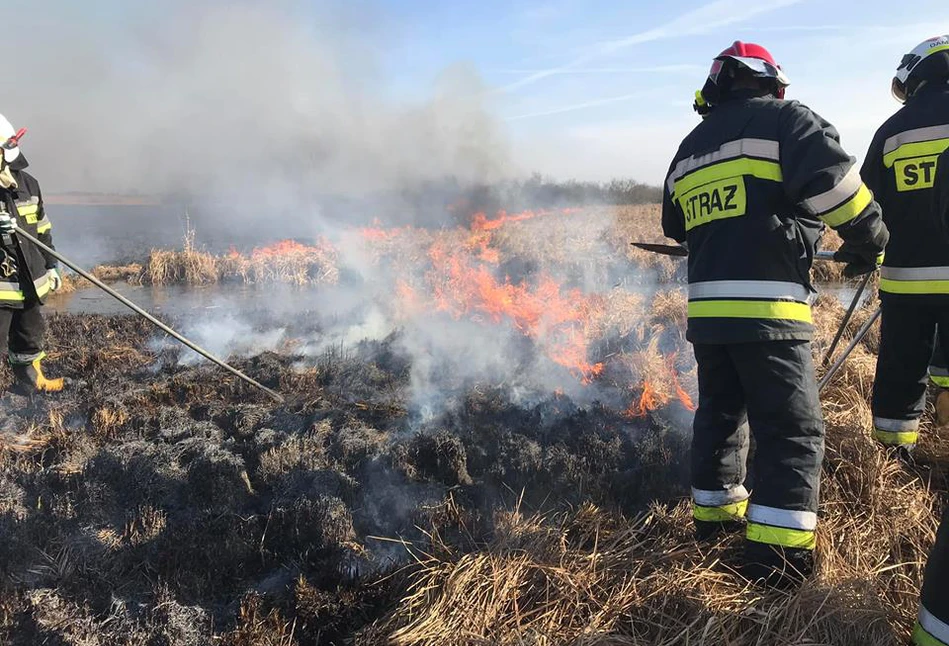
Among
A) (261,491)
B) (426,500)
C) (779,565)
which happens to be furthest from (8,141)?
(779,565)

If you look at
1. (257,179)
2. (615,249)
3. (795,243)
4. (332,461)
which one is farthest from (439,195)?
(795,243)

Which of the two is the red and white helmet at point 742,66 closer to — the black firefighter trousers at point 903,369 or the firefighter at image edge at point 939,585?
the firefighter at image edge at point 939,585

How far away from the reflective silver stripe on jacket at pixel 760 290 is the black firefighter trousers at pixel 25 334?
5.87 metres

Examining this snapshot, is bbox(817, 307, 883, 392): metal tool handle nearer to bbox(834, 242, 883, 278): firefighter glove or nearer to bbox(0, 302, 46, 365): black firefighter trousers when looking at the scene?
bbox(834, 242, 883, 278): firefighter glove

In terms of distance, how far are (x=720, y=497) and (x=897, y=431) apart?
1.71 metres

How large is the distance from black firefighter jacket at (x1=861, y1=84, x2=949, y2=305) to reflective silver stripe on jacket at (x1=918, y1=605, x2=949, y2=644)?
2248 millimetres

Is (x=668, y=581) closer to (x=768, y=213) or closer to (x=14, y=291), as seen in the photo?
(x=768, y=213)

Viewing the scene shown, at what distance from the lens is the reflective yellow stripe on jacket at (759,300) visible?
2.54m

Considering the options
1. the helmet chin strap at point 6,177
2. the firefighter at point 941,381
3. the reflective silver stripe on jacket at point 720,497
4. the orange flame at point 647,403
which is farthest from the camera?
the helmet chin strap at point 6,177

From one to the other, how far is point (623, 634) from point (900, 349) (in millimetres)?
2709

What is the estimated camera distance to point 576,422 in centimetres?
438

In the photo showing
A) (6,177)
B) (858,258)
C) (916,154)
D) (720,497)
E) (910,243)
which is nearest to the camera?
(720,497)

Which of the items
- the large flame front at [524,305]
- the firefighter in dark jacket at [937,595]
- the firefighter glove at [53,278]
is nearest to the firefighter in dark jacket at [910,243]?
the large flame front at [524,305]

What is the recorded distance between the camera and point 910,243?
3504 millimetres
